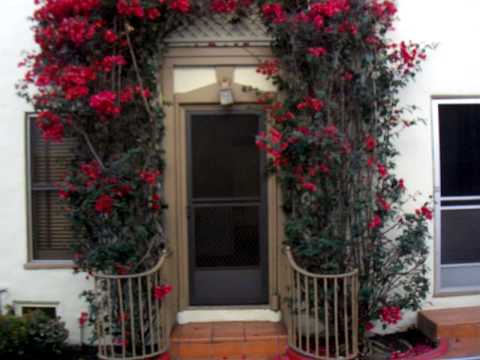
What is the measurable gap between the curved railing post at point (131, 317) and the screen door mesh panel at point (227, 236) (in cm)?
69

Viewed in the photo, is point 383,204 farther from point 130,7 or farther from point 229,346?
point 130,7

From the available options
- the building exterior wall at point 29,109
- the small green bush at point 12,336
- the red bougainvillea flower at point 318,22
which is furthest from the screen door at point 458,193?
the small green bush at point 12,336

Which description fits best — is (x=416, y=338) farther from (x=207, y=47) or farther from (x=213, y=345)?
(x=207, y=47)

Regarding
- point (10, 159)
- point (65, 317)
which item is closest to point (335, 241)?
point (65, 317)

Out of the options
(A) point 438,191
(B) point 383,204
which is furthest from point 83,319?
(A) point 438,191

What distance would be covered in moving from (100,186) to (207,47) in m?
1.73

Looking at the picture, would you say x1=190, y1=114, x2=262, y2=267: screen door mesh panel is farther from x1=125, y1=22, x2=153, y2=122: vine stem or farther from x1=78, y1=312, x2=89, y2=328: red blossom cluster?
Result: x1=78, y1=312, x2=89, y2=328: red blossom cluster

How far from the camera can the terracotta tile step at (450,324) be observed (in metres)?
4.47

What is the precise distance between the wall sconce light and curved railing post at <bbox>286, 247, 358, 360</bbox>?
156 centimetres

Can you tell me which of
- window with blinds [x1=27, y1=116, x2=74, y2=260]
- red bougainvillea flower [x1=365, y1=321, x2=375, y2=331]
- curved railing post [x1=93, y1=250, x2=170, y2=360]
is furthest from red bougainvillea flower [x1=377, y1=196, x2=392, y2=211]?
window with blinds [x1=27, y1=116, x2=74, y2=260]

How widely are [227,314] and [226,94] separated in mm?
2222

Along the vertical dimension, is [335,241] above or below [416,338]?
above

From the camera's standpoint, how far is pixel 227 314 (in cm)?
473

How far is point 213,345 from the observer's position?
4.32m
